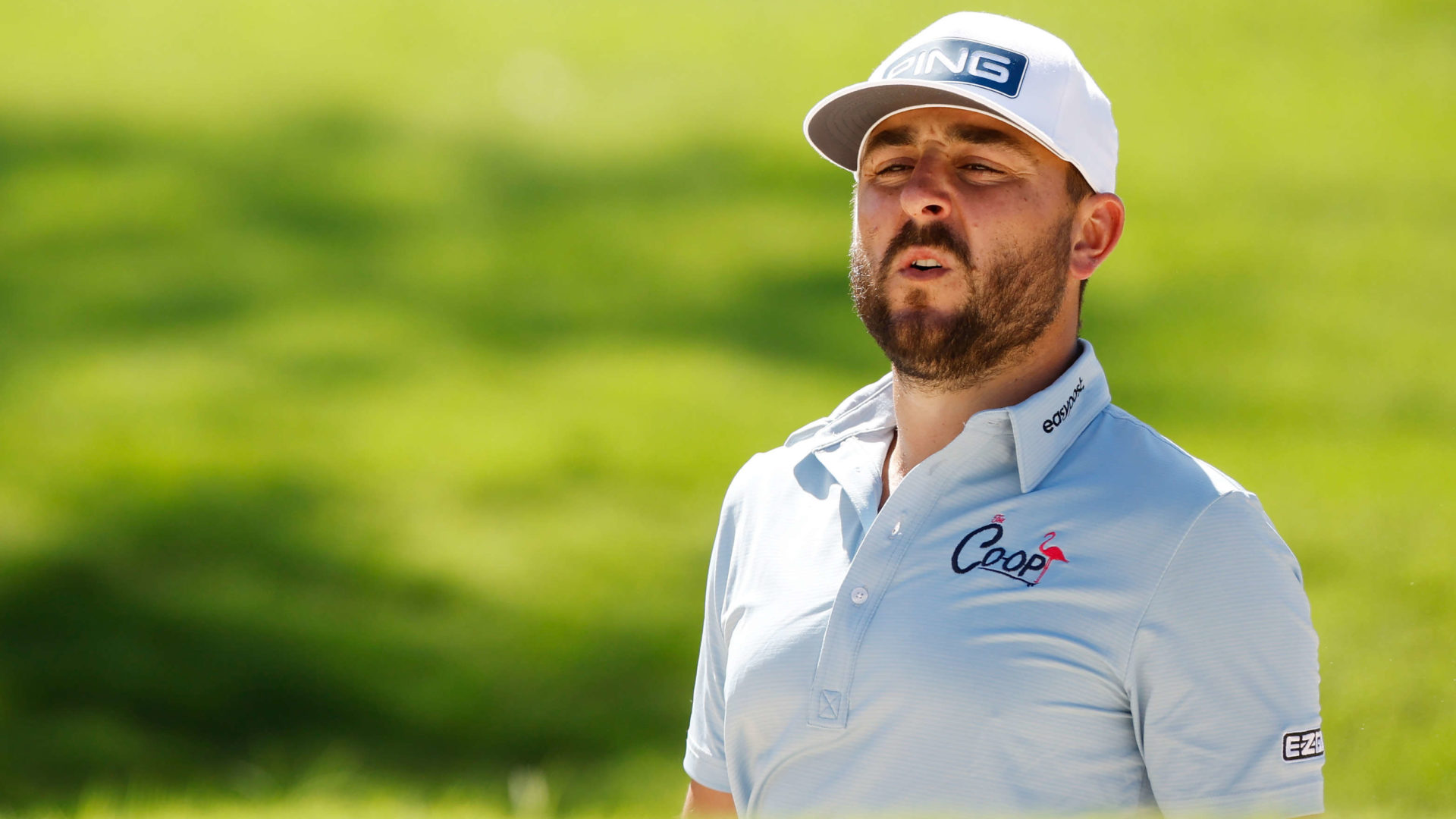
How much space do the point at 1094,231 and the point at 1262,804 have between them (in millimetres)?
696

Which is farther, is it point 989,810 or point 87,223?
point 87,223

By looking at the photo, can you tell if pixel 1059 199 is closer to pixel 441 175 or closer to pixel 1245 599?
pixel 1245 599

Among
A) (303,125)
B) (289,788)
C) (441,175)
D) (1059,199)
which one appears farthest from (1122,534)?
(303,125)

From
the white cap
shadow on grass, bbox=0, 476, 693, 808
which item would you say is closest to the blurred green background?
shadow on grass, bbox=0, 476, 693, 808

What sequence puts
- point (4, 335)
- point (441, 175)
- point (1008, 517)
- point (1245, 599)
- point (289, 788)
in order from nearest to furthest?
point (1245, 599), point (1008, 517), point (289, 788), point (4, 335), point (441, 175)

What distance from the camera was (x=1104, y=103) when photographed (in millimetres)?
1708

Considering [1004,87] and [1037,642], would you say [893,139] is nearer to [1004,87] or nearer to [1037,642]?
[1004,87]

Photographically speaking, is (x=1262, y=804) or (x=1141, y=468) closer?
(x=1262, y=804)

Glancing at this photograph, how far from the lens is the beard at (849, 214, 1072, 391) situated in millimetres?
1607

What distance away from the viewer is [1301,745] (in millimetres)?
1335

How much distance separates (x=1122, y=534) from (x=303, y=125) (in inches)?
222

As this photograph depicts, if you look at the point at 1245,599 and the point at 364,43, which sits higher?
the point at 364,43

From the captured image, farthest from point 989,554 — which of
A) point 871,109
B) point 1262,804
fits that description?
point 871,109

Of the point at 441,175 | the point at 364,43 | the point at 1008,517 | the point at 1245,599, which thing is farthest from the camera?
the point at 364,43
